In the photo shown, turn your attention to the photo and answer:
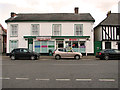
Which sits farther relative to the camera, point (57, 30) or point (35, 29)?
point (35, 29)

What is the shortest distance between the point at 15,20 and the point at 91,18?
13372mm

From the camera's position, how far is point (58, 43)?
81.1ft

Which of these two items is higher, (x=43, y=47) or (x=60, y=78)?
(x=43, y=47)

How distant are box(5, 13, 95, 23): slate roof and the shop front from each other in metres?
3.26

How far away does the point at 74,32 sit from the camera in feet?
80.9

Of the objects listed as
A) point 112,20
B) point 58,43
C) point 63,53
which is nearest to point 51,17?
point 58,43

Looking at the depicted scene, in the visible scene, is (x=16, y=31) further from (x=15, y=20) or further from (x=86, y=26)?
(x=86, y=26)

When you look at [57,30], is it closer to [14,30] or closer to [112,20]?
[14,30]

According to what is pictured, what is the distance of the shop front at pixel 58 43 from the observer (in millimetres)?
24344

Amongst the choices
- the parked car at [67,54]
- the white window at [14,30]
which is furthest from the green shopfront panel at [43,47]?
the parked car at [67,54]

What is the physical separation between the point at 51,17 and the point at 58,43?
5.06m

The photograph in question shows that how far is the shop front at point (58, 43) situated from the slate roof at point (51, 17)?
3264mm

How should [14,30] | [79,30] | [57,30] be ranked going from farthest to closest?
1. [14,30]
2. [57,30]
3. [79,30]

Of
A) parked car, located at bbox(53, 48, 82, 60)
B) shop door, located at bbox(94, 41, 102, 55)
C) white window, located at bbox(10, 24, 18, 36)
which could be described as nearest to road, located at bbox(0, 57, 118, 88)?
parked car, located at bbox(53, 48, 82, 60)
